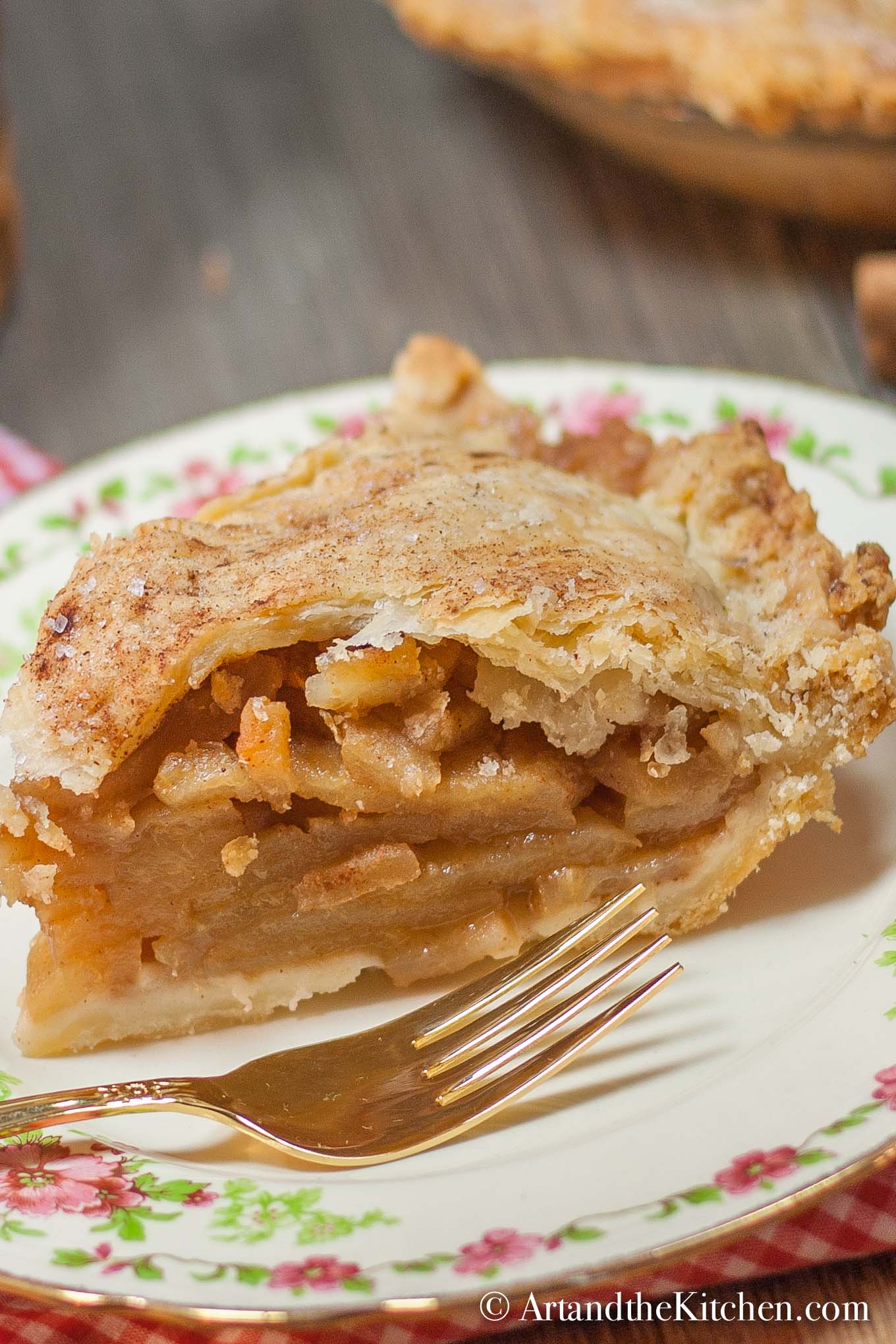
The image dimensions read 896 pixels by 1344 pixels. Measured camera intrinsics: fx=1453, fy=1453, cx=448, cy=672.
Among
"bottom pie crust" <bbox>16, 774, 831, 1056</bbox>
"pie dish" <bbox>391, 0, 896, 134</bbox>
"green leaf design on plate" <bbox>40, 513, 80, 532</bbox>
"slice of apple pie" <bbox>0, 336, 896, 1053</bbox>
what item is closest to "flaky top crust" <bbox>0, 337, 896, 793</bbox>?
"slice of apple pie" <bbox>0, 336, 896, 1053</bbox>

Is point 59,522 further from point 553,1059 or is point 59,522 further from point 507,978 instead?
point 553,1059

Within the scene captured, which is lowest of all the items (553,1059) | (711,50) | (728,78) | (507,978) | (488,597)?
(553,1059)

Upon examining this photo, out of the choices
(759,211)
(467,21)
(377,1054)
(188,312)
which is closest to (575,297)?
(759,211)

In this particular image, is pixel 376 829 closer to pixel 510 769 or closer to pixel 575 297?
pixel 510 769

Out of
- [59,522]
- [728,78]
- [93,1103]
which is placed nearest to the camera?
[93,1103]

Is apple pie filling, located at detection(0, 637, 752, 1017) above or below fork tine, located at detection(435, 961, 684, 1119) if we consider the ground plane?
above

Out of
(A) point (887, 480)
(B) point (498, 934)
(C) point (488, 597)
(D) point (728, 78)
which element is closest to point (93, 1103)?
(B) point (498, 934)

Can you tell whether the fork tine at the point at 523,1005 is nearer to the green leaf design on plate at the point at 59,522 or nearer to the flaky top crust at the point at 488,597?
the flaky top crust at the point at 488,597

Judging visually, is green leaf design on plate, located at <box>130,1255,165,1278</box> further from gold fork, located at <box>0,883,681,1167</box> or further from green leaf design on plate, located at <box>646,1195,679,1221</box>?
green leaf design on plate, located at <box>646,1195,679,1221</box>
